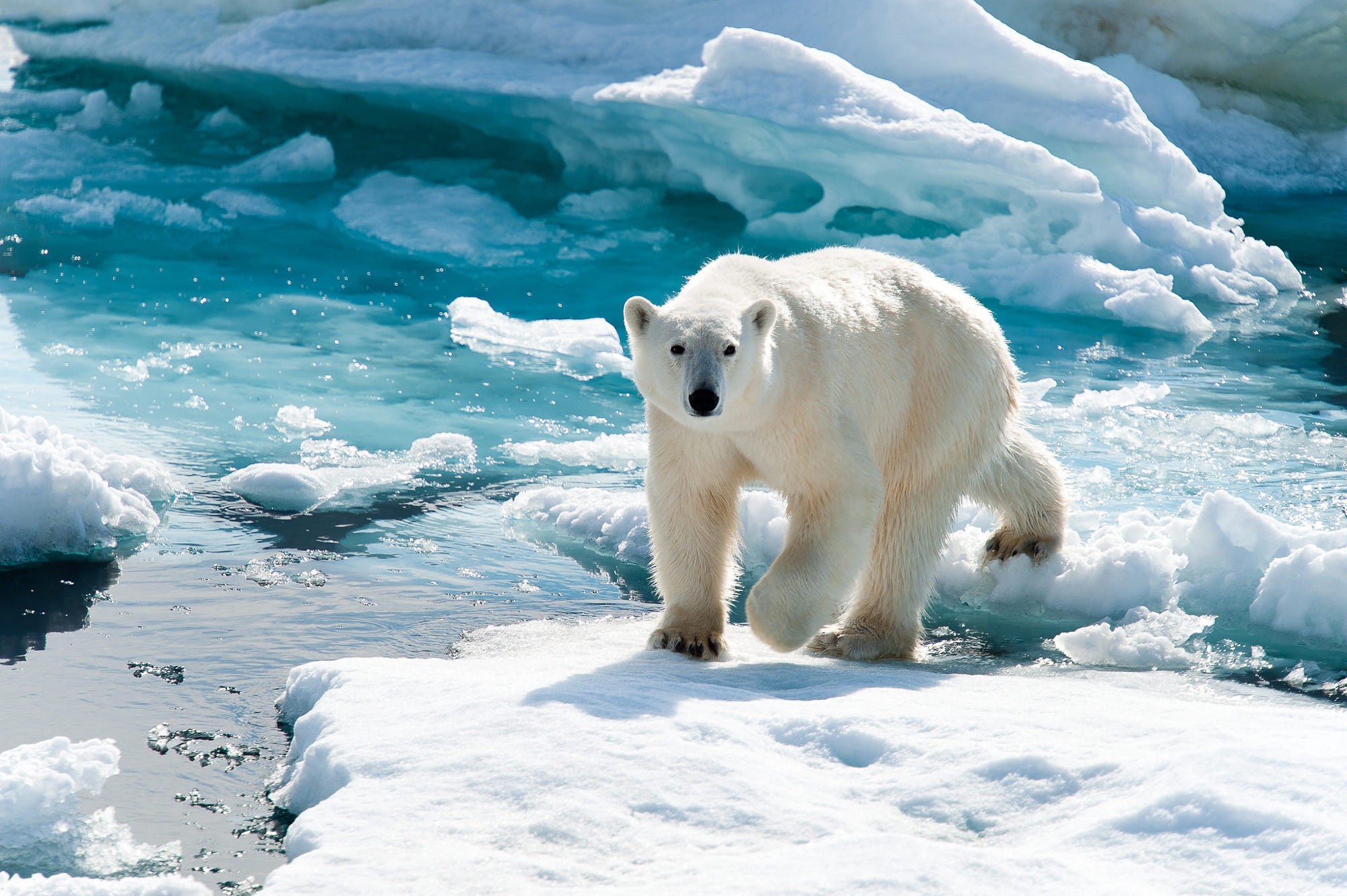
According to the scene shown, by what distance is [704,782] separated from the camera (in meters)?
2.50

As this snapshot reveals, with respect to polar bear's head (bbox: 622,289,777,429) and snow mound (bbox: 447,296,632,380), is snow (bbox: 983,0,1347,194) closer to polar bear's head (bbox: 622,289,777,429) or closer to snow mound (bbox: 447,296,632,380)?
snow mound (bbox: 447,296,632,380)

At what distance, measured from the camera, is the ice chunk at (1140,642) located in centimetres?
396

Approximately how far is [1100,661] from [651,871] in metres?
2.24

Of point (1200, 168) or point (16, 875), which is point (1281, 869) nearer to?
point (16, 875)

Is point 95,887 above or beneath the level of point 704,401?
A: beneath

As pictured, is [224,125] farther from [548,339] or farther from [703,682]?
[703,682]

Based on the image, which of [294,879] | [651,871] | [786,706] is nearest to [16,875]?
[294,879]

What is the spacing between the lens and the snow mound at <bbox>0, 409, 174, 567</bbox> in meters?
4.59

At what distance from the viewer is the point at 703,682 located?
333cm

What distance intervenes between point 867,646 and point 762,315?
1.26m

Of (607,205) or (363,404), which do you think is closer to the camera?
(363,404)

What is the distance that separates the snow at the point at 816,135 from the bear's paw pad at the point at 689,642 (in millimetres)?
5655

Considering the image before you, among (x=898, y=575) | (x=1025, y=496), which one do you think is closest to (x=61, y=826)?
(x=898, y=575)

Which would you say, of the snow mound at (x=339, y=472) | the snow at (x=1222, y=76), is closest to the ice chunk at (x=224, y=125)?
the snow mound at (x=339, y=472)
